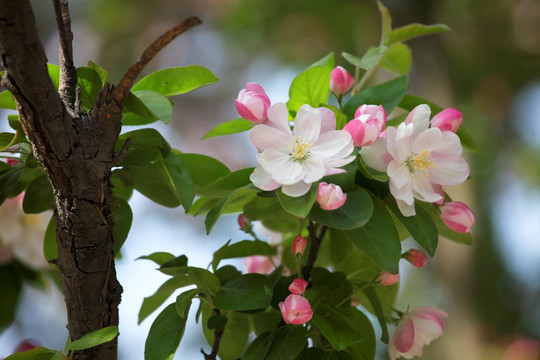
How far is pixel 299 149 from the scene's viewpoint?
0.48 m

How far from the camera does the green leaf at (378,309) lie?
1.73 feet

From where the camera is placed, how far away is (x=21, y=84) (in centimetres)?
39

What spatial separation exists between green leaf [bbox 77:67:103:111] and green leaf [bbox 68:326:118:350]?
0.18 metres

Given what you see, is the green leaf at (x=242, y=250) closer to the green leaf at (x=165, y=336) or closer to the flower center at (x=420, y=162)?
the green leaf at (x=165, y=336)

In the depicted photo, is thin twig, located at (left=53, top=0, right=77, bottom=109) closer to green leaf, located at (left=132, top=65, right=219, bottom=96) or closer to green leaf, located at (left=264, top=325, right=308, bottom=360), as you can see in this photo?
green leaf, located at (left=132, top=65, right=219, bottom=96)

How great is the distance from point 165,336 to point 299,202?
160 mm

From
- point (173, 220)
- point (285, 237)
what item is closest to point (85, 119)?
point (285, 237)

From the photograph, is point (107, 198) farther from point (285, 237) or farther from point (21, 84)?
point (285, 237)

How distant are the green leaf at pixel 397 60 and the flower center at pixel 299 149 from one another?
0.23 m

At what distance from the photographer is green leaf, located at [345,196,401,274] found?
46 centimetres

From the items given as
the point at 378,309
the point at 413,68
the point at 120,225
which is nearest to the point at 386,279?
the point at 378,309

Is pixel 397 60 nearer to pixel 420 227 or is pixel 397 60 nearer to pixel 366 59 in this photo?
pixel 366 59

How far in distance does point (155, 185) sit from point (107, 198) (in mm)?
108

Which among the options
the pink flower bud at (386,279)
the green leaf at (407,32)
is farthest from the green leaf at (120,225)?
the green leaf at (407,32)
